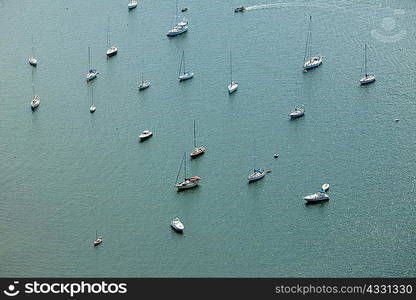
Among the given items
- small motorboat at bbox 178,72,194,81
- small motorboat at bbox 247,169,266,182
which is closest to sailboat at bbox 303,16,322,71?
small motorboat at bbox 178,72,194,81

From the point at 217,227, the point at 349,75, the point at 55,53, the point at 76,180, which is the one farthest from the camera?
Answer: the point at 55,53

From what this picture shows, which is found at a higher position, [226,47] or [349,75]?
[226,47]

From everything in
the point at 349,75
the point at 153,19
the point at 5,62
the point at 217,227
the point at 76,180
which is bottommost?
the point at 217,227

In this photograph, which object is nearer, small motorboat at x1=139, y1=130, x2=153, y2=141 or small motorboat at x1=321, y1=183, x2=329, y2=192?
small motorboat at x1=321, y1=183, x2=329, y2=192

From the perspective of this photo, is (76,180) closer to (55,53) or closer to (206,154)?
→ (206,154)

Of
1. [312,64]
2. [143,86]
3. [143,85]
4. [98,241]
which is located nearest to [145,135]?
[143,86]

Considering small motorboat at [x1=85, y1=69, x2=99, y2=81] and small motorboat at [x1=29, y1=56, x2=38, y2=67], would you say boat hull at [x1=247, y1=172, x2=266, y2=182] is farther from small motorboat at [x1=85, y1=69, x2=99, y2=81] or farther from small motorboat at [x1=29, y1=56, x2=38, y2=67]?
small motorboat at [x1=29, y1=56, x2=38, y2=67]

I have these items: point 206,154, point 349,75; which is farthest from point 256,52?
point 206,154
